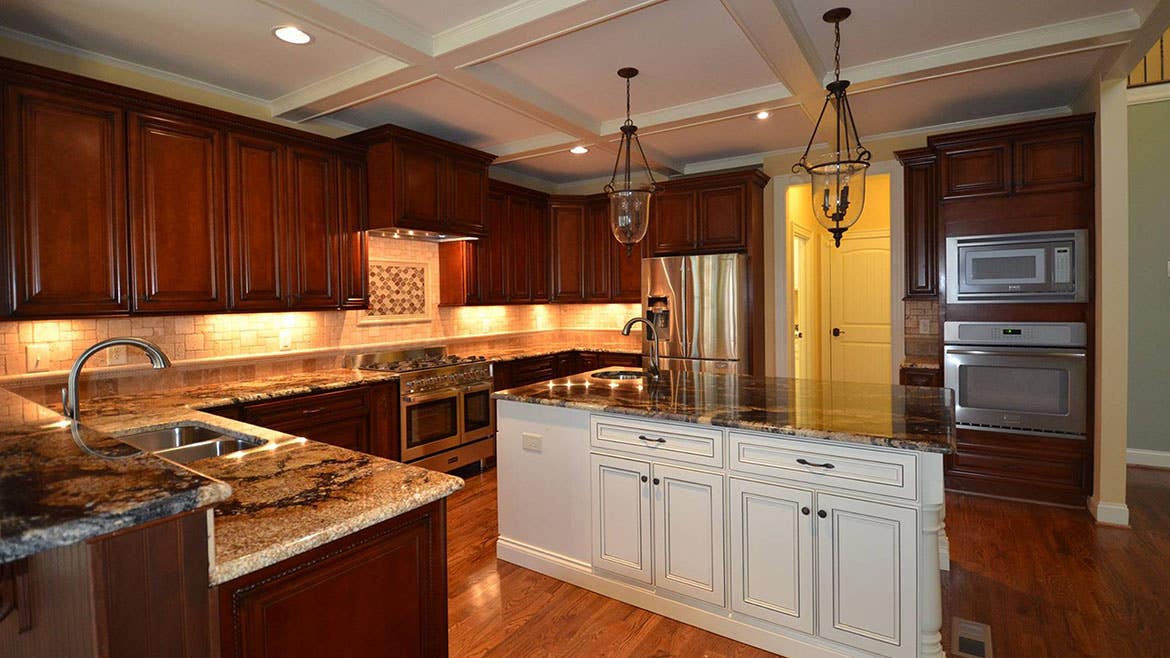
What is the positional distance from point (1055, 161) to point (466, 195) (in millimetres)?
4040

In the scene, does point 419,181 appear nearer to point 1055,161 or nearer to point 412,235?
point 412,235

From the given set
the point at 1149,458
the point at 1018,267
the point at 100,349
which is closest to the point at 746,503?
the point at 100,349

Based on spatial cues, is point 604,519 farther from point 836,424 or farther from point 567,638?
point 836,424

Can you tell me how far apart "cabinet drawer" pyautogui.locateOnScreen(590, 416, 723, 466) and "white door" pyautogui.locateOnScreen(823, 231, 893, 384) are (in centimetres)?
460

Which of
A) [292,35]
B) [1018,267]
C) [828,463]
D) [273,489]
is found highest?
[292,35]

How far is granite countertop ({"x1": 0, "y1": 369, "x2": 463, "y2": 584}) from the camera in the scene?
96 centimetres

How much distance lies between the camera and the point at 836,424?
2123mm

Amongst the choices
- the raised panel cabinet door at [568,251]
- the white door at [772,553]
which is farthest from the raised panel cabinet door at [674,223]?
the white door at [772,553]

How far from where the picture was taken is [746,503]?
2275mm

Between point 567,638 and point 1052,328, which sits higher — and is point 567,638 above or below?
below

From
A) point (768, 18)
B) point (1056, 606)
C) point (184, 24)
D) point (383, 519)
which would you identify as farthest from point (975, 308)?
point (184, 24)

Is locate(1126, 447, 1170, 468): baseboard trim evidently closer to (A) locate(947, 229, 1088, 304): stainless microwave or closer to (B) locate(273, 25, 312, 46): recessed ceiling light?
(A) locate(947, 229, 1088, 304): stainless microwave

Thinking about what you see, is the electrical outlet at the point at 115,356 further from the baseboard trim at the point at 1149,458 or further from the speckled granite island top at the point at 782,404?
the baseboard trim at the point at 1149,458

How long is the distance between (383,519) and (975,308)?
4085 millimetres
